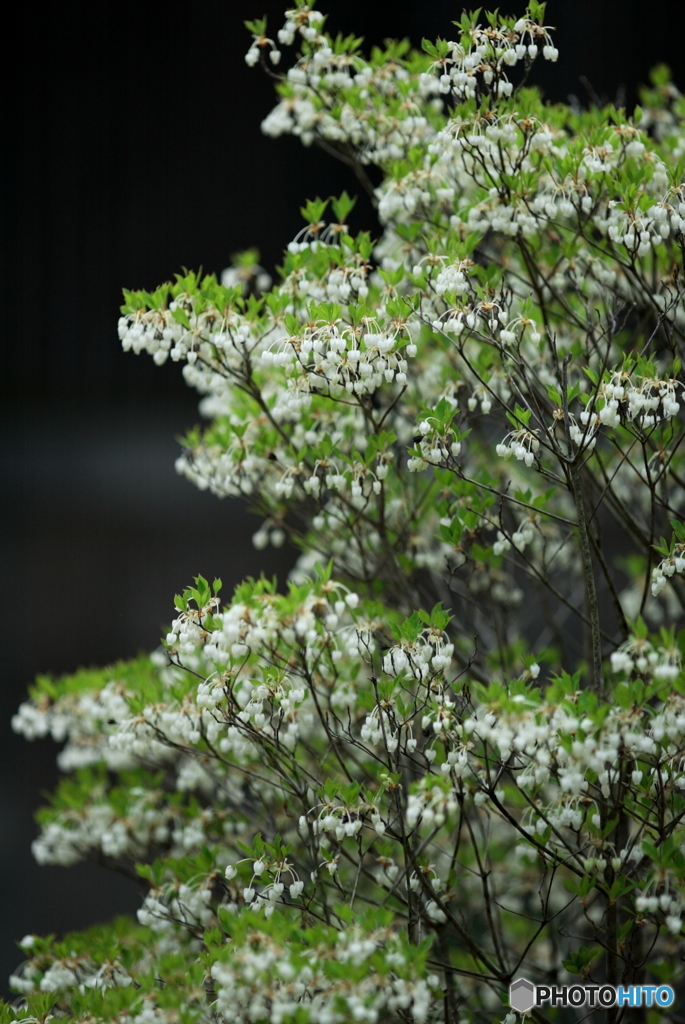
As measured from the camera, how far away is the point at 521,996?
1.88 meters

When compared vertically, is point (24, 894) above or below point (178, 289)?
below

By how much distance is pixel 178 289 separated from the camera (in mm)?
2020

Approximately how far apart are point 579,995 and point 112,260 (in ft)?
11.9

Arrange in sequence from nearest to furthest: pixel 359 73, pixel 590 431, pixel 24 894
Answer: pixel 590 431 → pixel 359 73 → pixel 24 894

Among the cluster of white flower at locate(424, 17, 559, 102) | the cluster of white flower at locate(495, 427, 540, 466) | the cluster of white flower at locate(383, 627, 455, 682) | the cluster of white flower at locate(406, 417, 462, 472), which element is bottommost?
the cluster of white flower at locate(383, 627, 455, 682)

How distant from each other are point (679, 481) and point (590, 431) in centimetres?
57

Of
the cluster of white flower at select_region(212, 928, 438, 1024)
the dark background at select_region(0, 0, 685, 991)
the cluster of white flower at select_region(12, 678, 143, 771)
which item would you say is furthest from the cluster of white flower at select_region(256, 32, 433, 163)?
the cluster of white flower at select_region(212, 928, 438, 1024)

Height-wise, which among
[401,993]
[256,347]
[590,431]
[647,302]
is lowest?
[401,993]

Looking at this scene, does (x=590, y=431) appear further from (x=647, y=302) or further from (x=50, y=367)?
(x=50, y=367)

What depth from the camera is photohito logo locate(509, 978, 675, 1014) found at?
1.85 metres

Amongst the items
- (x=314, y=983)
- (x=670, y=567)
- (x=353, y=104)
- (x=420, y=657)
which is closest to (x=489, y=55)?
(x=353, y=104)

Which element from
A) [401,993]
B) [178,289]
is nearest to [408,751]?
[401,993]

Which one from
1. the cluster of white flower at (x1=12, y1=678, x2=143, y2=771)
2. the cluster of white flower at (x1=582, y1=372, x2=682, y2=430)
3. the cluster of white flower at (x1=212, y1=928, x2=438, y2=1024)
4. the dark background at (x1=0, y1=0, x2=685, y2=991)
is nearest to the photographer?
the cluster of white flower at (x1=212, y1=928, x2=438, y2=1024)

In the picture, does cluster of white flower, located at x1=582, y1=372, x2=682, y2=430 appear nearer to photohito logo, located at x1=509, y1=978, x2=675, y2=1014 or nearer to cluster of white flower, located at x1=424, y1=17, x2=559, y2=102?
cluster of white flower, located at x1=424, y1=17, x2=559, y2=102
